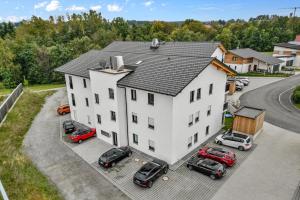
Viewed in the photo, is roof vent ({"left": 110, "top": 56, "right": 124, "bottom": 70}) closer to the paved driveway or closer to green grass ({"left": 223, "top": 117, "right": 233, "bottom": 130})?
the paved driveway

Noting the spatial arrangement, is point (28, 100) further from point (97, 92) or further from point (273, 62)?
point (273, 62)

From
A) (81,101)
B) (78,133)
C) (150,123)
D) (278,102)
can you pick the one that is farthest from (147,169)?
(278,102)

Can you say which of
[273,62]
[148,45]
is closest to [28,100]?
→ [148,45]

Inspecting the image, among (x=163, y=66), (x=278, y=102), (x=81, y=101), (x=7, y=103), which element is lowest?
(x=278, y=102)

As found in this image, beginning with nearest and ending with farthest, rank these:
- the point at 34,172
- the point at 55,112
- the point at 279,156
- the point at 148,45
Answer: the point at 34,172
the point at 279,156
the point at 148,45
the point at 55,112

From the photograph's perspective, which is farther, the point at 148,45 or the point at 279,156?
the point at 148,45

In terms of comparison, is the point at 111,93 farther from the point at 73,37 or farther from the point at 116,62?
the point at 73,37

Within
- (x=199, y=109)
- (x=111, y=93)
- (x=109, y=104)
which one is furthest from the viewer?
(x=109, y=104)
